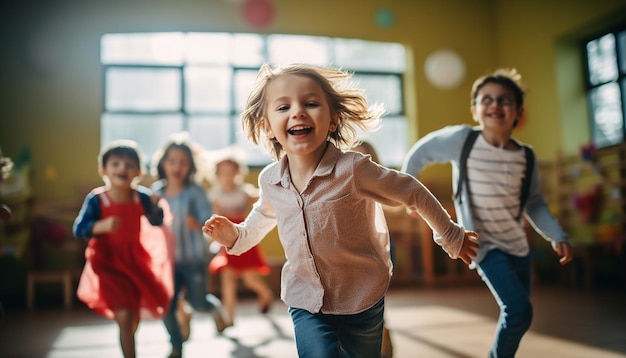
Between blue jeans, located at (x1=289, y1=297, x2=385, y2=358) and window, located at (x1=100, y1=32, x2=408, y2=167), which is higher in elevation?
window, located at (x1=100, y1=32, x2=408, y2=167)

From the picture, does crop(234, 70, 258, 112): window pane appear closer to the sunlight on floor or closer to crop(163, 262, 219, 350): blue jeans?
the sunlight on floor

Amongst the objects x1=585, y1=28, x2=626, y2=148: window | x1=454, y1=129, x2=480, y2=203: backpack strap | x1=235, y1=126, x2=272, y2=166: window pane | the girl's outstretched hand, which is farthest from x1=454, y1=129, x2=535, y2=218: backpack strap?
x1=235, y1=126, x2=272, y2=166: window pane

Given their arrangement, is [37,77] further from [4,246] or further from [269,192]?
[269,192]

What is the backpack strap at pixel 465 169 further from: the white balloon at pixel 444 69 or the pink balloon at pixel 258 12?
the white balloon at pixel 444 69

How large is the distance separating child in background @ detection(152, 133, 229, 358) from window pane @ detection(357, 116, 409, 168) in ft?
11.7

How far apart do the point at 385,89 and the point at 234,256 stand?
3.45m

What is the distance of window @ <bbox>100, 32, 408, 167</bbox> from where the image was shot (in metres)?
5.61

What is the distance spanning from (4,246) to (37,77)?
5.45 feet

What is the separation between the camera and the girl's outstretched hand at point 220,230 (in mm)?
1397

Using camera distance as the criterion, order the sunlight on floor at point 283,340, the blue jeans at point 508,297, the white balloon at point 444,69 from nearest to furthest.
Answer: the blue jeans at point 508,297
the sunlight on floor at point 283,340
the white balloon at point 444,69

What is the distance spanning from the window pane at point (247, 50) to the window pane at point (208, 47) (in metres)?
0.07

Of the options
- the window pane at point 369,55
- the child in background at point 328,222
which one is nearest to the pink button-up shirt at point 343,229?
the child in background at point 328,222

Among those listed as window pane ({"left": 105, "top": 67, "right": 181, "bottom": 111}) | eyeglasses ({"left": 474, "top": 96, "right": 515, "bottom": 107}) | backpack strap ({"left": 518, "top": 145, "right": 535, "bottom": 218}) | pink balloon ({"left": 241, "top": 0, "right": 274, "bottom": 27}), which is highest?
pink balloon ({"left": 241, "top": 0, "right": 274, "bottom": 27})

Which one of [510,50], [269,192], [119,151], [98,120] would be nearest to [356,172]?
[269,192]
